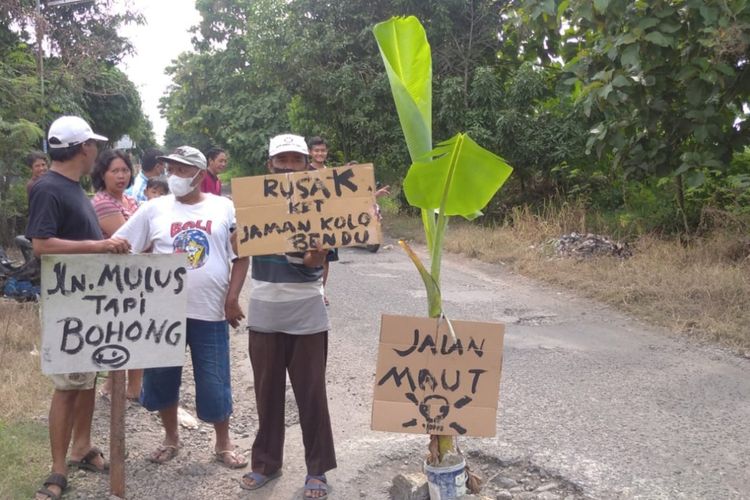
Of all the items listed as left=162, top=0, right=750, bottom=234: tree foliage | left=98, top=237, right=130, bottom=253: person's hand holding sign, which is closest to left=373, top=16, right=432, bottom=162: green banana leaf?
left=98, top=237, right=130, bottom=253: person's hand holding sign

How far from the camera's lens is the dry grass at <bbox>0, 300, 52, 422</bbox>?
14.0 ft

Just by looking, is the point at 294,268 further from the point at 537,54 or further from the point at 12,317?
the point at 537,54

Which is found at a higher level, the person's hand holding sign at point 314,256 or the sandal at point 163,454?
the person's hand holding sign at point 314,256

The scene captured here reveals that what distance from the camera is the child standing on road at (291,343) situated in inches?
132

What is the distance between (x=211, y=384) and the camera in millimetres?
3598

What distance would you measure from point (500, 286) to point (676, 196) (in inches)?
144

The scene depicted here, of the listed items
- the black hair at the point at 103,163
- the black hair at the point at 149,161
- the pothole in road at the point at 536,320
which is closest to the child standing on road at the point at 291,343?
the black hair at the point at 103,163

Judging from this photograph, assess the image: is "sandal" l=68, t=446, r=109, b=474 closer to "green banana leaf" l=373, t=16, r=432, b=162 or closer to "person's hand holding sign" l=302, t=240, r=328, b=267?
"person's hand holding sign" l=302, t=240, r=328, b=267

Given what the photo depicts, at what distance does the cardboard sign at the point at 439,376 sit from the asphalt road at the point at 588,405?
735 mm

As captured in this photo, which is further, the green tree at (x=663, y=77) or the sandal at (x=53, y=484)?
the green tree at (x=663, y=77)

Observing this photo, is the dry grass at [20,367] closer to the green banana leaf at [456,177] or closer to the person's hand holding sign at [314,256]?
the person's hand holding sign at [314,256]

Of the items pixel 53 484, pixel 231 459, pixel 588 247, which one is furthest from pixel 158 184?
pixel 588 247

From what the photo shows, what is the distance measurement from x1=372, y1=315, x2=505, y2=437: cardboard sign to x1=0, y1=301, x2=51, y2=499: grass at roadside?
1837 mm

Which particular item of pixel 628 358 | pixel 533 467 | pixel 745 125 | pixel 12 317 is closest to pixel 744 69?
pixel 745 125
